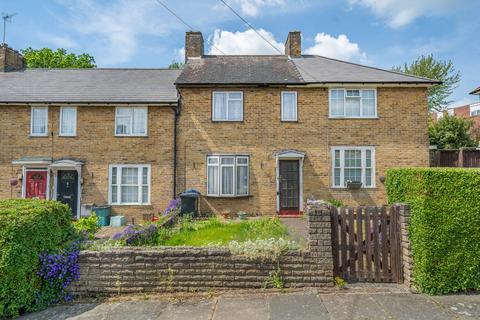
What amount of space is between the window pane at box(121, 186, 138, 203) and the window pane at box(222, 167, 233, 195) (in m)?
4.16

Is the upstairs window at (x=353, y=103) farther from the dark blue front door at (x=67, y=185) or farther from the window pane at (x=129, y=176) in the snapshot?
the dark blue front door at (x=67, y=185)

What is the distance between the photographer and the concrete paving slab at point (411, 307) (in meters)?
4.41

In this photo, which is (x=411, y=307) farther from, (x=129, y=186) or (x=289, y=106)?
(x=129, y=186)

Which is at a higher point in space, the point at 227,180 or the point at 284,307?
the point at 227,180

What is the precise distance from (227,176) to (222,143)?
1.56 m

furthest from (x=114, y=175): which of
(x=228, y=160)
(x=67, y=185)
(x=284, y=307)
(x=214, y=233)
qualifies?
(x=284, y=307)

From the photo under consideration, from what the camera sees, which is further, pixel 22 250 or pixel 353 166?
pixel 353 166

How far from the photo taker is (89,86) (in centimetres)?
1556

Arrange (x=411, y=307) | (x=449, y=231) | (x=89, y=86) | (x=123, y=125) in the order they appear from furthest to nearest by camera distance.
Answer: (x=89, y=86)
(x=123, y=125)
(x=449, y=231)
(x=411, y=307)

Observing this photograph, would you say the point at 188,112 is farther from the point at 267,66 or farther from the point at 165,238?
the point at 165,238

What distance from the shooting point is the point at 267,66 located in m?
16.2

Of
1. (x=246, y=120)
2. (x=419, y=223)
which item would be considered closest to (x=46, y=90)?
(x=246, y=120)

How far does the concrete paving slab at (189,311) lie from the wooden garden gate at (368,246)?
8.06 feet

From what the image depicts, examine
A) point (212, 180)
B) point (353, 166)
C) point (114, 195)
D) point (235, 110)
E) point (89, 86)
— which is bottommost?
point (114, 195)
